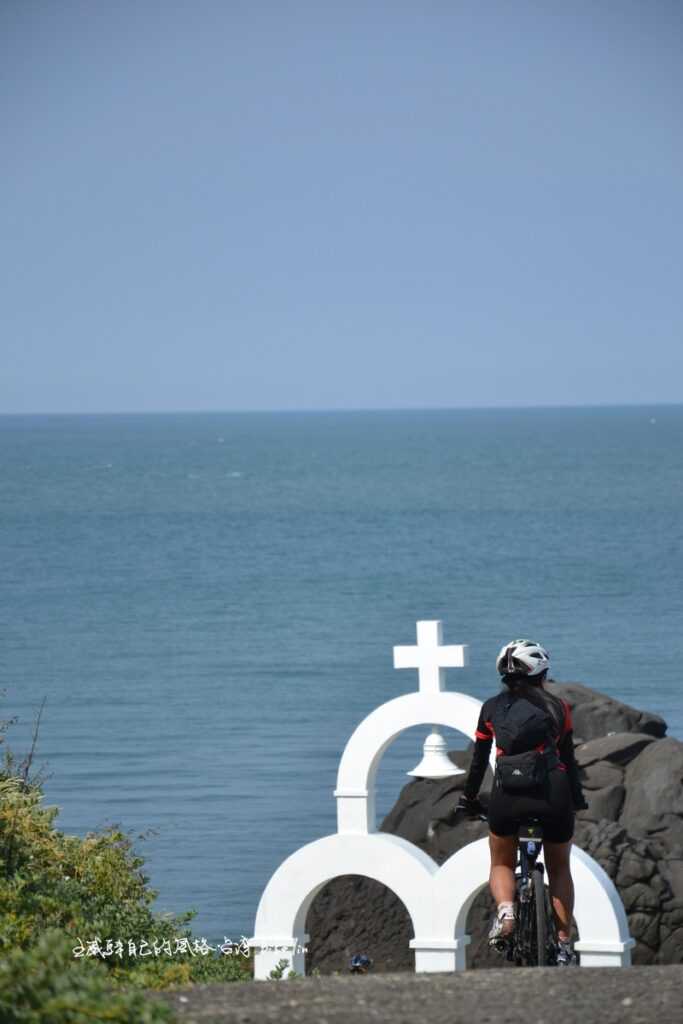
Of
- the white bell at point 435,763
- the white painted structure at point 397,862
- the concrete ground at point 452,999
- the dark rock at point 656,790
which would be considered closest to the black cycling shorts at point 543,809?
the concrete ground at point 452,999

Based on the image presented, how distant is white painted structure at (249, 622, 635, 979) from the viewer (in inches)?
457

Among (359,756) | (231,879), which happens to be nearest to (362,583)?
(231,879)

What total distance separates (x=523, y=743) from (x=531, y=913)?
0.84m

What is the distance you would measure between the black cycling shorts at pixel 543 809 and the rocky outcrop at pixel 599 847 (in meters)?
8.80

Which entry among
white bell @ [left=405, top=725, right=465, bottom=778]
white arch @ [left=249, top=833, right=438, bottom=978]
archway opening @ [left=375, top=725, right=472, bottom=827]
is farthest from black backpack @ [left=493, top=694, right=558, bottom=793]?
archway opening @ [left=375, top=725, right=472, bottom=827]

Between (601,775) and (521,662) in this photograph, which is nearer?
(521,662)

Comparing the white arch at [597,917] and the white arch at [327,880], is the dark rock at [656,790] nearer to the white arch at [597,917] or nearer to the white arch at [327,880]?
the white arch at [327,880]

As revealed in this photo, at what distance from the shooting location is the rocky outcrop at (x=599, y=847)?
19.8 meters

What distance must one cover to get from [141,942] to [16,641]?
220ft

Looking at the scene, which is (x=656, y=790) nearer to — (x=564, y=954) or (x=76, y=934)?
(x=76, y=934)

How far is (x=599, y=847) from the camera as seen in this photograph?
20250 mm

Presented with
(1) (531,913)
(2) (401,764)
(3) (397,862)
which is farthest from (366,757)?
(2) (401,764)

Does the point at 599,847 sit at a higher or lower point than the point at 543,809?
higher

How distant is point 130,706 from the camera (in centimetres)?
5628
